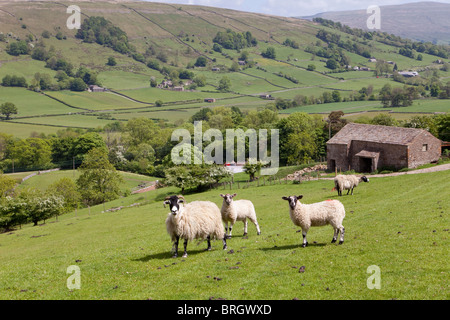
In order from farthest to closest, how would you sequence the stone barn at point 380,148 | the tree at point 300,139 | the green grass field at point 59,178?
the green grass field at point 59,178, the tree at point 300,139, the stone barn at point 380,148

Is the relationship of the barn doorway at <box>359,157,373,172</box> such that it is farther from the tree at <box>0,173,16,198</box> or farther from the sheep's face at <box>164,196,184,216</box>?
the tree at <box>0,173,16,198</box>

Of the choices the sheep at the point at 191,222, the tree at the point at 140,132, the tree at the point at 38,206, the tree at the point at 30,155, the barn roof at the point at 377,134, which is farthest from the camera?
the tree at the point at 140,132

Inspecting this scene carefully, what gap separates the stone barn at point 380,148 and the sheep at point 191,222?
45275 mm

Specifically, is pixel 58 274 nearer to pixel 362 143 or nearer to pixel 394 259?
pixel 394 259

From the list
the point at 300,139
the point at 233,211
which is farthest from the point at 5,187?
the point at 300,139

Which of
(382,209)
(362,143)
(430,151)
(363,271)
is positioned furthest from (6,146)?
(363,271)

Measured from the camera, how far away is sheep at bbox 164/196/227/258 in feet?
61.4

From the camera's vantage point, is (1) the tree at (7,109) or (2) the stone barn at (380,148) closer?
(2) the stone barn at (380,148)

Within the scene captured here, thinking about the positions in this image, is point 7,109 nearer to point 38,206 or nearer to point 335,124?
point 38,206

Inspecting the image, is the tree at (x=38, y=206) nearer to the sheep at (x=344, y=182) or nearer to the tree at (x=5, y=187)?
the tree at (x=5, y=187)

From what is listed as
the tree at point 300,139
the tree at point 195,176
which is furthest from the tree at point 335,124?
the tree at point 195,176

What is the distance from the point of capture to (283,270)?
51.1 ft

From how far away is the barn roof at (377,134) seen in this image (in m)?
59.2

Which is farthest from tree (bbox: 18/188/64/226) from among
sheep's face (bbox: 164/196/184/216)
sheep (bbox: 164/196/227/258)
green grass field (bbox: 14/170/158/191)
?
sheep's face (bbox: 164/196/184/216)
